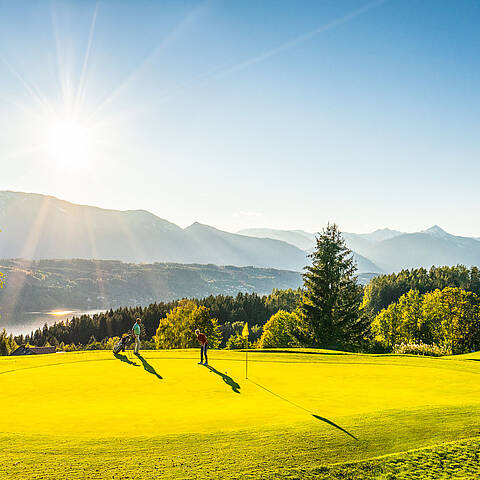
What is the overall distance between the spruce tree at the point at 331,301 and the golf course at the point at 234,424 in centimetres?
2948

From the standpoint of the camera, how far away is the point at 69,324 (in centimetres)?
13638

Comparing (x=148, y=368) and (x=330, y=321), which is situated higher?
(x=330, y=321)

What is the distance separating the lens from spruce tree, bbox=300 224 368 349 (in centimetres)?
4716

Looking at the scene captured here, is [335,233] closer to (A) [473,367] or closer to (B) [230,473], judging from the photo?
(A) [473,367]

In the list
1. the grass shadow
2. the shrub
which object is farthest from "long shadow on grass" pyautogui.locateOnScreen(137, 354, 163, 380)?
the shrub

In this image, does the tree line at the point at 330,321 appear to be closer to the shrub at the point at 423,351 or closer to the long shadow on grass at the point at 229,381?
the shrub at the point at 423,351

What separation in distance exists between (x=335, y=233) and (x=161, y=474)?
45177 millimetres

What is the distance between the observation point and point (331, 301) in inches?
1885

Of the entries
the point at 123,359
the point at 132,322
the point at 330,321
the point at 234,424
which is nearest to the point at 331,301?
the point at 330,321

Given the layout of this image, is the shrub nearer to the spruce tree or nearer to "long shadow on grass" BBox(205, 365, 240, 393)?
the spruce tree

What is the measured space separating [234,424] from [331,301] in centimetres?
3939

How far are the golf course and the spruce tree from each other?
2948cm

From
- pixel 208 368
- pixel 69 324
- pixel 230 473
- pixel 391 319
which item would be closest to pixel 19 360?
pixel 208 368

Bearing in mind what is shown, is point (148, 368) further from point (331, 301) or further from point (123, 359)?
point (331, 301)
